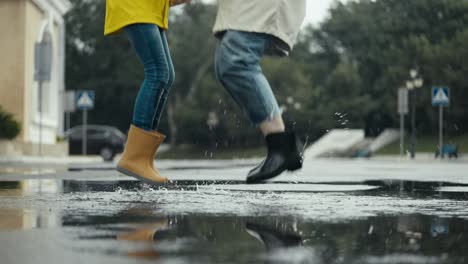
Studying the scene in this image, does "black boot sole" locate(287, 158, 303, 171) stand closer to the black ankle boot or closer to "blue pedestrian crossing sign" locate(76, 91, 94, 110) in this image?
the black ankle boot

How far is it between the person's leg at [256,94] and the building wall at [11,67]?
67.1 feet

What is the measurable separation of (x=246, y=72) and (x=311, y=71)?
7818cm

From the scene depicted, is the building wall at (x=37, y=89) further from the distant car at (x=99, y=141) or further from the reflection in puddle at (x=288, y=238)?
the reflection in puddle at (x=288, y=238)

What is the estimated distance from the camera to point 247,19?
5.11m

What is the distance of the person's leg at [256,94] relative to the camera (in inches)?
202

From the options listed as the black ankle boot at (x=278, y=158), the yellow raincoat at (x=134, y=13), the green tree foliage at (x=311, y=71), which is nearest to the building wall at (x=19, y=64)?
the yellow raincoat at (x=134, y=13)

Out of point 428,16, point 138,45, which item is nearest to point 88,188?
point 138,45

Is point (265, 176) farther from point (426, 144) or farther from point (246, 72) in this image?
point (426, 144)

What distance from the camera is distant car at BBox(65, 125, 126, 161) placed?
117 feet

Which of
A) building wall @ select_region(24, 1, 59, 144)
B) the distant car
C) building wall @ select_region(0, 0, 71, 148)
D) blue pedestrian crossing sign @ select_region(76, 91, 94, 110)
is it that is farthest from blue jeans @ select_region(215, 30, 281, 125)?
the distant car

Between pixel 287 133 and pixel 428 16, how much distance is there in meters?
59.3

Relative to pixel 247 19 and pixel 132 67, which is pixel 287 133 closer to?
pixel 247 19

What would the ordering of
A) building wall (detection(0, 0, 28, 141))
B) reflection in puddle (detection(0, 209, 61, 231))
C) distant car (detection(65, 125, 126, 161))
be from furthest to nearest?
distant car (detection(65, 125, 126, 161)) < building wall (detection(0, 0, 28, 141)) < reflection in puddle (detection(0, 209, 61, 231))

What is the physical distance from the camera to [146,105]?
5.73 metres
